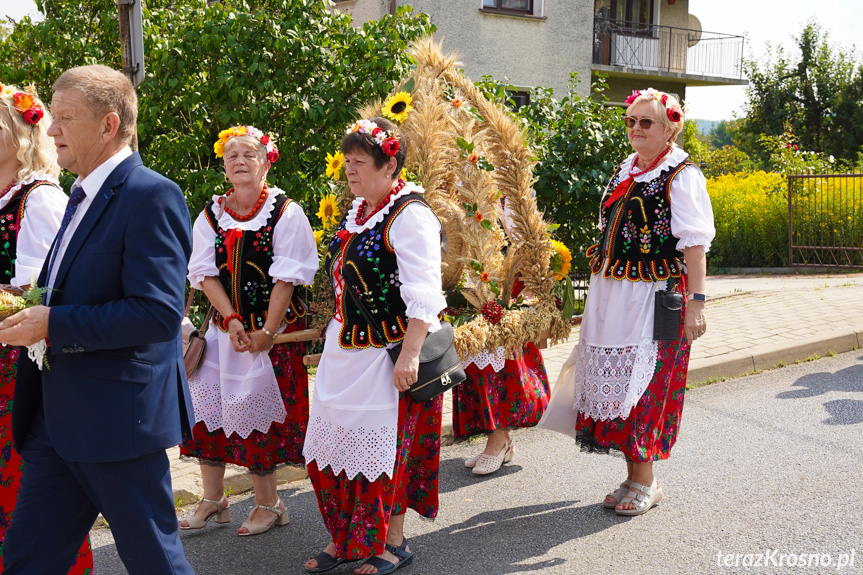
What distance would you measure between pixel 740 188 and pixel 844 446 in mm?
12444

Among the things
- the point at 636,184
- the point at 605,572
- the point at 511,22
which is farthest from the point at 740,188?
the point at 605,572

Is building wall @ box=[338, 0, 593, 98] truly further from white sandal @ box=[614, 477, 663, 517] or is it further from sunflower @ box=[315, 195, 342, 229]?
white sandal @ box=[614, 477, 663, 517]

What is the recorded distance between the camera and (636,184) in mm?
4520

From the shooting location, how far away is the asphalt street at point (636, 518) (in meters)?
3.90

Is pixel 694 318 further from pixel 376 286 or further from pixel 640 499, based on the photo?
pixel 376 286

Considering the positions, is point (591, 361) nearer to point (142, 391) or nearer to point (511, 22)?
point (142, 391)

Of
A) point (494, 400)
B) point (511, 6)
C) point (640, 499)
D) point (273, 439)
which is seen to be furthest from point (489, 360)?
point (511, 6)

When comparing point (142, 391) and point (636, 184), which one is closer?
point (142, 391)

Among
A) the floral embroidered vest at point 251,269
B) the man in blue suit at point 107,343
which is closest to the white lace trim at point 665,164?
the floral embroidered vest at point 251,269

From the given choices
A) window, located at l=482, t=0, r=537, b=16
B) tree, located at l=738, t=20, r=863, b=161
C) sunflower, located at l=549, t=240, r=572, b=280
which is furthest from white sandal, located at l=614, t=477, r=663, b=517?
tree, located at l=738, t=20, r=863, b=161

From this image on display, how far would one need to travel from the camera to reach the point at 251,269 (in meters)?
4.19

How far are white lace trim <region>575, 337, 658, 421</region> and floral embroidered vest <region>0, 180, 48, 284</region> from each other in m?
2.85

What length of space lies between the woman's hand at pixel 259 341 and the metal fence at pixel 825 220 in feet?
41.7

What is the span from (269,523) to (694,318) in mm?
2379
